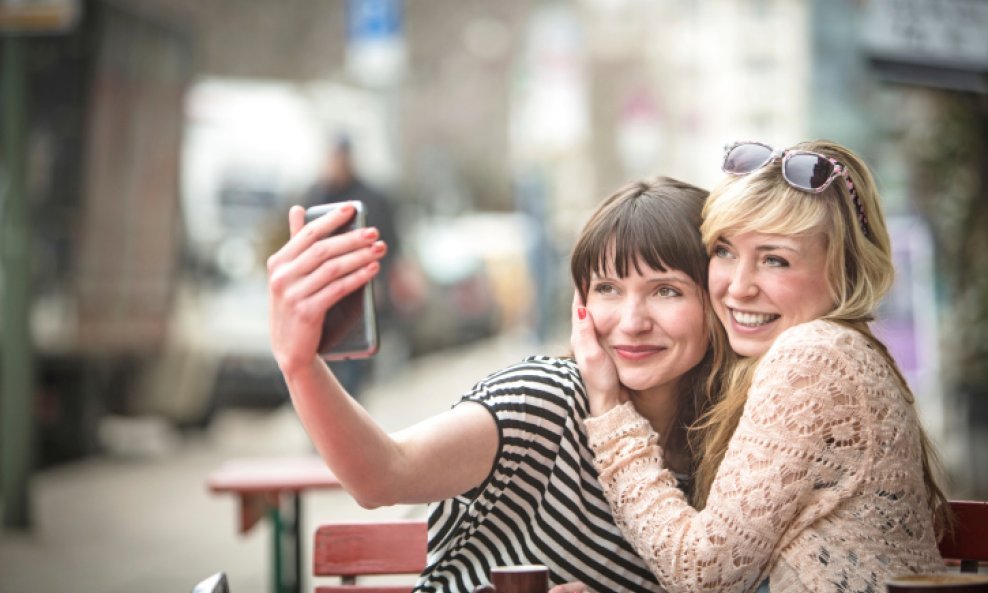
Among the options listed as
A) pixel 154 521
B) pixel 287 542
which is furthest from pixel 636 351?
pixel 154 521

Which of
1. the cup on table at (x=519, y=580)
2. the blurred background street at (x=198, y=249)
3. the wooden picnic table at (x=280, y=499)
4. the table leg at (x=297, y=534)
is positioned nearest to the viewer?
the cup on table at (x=519, y=580)

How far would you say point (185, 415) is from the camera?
11.6 m

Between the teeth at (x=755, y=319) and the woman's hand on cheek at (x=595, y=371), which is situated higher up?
the teeth at (x=755, y=319)

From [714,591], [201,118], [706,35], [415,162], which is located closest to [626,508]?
[714,591]

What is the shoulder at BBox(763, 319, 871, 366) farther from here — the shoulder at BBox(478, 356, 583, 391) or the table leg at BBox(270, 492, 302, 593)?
the table leg at BBox(270, 492, 302, 593)

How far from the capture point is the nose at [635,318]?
9.24 ft

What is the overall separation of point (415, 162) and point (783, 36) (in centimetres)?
Result: 1719

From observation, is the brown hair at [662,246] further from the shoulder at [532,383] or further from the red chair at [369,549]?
the red chair at [369,549]

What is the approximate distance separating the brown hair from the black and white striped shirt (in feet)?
1.00

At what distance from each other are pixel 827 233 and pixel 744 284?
0.21m

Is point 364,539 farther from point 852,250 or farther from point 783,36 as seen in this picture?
point 783,36

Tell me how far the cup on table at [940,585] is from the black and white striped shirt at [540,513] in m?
0.91

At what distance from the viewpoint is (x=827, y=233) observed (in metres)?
2.73

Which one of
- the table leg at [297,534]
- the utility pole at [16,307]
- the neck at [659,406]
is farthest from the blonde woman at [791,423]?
the utility pole at [16,307]
